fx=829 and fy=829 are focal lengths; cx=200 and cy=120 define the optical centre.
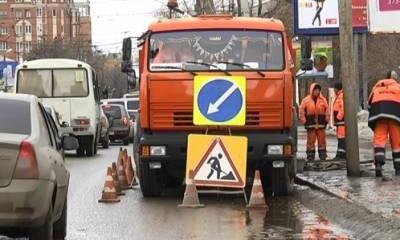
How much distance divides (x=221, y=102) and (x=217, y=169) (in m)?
1.04

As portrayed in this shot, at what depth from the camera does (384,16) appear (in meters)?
24.8

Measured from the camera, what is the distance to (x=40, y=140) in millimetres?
8102

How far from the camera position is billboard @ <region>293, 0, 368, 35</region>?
71.8ft

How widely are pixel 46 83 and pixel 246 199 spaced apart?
1417 cm

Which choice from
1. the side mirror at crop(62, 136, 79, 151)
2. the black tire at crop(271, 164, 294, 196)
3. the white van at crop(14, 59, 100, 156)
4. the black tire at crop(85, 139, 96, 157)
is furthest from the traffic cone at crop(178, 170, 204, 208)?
the black tire at crop(85, 139, 96, 157)

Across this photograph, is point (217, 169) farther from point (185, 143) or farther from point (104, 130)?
point (104, 130)

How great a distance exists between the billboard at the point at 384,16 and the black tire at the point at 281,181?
12047mm

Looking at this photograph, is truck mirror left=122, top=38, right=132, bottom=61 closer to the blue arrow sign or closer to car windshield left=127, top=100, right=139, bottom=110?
the blue arrow sign

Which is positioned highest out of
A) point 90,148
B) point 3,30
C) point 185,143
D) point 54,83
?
point 3,30

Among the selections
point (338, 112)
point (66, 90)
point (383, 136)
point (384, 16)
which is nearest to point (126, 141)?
point (66, 90)

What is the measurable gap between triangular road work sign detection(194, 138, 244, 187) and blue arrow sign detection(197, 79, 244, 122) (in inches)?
15.2

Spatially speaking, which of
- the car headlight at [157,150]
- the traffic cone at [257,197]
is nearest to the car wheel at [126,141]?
the car headlight at [157,150]

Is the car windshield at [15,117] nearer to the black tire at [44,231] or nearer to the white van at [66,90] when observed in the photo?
the black tire at [44,231]

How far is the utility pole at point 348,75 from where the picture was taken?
1465 centimetres
